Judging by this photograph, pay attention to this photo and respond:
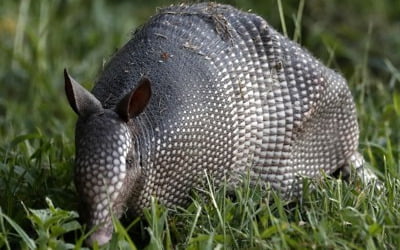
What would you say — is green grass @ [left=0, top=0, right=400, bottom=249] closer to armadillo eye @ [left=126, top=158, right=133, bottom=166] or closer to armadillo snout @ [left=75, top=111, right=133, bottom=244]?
armadillo snout @ [left=75, top=111, right=133, bottom=244]

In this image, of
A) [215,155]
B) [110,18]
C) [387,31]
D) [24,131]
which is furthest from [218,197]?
[110,18]

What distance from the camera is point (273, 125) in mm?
5926

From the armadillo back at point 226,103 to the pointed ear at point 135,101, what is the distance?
0.17 m

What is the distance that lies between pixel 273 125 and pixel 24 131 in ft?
8.88

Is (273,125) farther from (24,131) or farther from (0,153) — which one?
(24,131)

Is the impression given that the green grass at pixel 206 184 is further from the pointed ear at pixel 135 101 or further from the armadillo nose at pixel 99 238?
the pointed ear at pixel 135 101

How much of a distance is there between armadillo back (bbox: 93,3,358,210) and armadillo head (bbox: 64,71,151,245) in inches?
7.0

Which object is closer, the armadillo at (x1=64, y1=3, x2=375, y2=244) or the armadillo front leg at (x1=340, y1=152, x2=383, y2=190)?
the armadillo at (x1=64, y1=3, x2=375, y2=244)

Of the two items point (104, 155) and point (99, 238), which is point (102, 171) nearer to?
point (104, 155)

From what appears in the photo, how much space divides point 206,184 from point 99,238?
2.86 ft

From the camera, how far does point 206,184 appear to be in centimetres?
557

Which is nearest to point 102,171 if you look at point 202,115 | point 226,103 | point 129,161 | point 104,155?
point 104,155

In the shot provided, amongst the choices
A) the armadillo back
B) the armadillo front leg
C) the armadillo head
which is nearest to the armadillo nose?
the armadillo head

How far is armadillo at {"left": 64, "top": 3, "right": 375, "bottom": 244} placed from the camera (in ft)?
16.3
